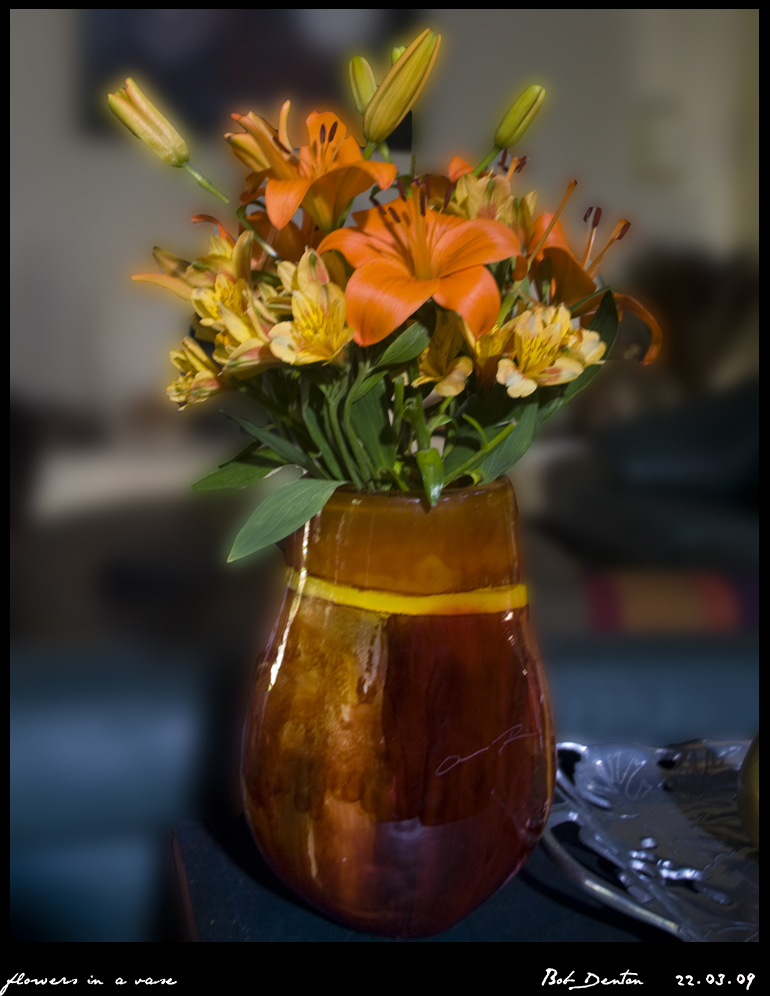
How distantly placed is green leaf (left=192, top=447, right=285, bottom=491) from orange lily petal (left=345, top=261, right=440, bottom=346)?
0.12 meters

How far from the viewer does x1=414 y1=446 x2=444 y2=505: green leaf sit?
38cm

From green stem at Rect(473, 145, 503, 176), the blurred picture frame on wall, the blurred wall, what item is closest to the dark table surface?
green stem at Rect(473, 145, 503, 176)

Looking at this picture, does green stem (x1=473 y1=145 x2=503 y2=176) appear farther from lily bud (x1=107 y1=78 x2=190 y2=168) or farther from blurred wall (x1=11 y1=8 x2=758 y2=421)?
blurred wall (x1=11 y1=8 x2=758 y2=421)

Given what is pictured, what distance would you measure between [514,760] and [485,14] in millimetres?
906

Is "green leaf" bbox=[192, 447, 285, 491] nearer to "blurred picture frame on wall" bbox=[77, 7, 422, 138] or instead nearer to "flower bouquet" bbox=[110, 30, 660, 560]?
"flower bouquet" bbox=[110, 30, 660, 560]

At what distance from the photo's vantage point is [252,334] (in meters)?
0.39

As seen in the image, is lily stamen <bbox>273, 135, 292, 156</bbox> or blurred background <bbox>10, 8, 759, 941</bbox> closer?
lily stamen <bbox>273, 135, 292, 156</bbox>

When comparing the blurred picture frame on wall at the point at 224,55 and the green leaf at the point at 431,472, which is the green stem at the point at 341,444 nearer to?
the green leaf at the point at 431,472

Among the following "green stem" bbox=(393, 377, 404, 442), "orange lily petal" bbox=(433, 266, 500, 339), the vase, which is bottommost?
the vase

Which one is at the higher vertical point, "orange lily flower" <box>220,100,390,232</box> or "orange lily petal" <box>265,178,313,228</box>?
"orange lily flower" <box>220,100,390,232</box>

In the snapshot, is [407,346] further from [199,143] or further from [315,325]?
[199,143]

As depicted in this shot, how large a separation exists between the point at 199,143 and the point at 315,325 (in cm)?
77

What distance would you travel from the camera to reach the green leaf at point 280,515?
0.40 m

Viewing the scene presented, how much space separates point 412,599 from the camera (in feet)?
1.33
